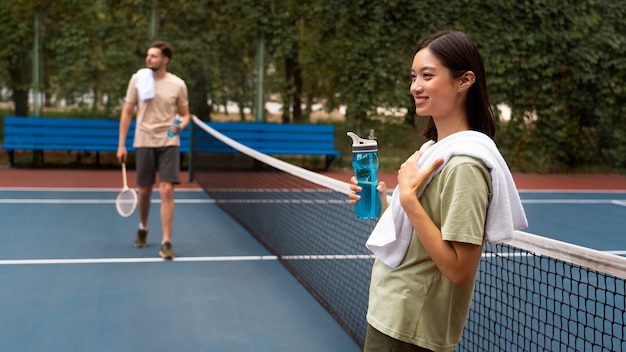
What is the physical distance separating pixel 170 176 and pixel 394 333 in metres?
4.68

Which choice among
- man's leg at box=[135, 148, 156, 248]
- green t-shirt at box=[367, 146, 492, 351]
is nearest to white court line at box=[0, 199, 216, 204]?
man's leg at box=[135, 148, 156, 248]

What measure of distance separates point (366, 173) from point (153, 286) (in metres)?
3.69

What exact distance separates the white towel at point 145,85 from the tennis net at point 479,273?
1077 millimetres

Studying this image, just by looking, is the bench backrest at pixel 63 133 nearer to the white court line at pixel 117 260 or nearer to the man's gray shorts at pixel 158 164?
the man's gray shorts at pixel 158 164

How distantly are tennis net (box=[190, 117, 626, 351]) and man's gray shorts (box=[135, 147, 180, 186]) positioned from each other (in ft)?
2.46

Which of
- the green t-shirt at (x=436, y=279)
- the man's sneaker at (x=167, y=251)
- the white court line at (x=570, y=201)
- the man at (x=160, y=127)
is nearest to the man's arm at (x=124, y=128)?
the man at (x=160, y=127)

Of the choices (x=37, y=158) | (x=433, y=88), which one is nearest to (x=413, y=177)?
(x=433, y=88)

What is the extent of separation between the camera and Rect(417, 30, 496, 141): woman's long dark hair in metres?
1.82

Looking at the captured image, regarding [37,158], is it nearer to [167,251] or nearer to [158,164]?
[158,164]

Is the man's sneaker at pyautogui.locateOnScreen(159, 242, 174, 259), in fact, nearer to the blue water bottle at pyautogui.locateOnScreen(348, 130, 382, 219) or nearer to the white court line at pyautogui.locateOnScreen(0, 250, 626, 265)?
the white court line at pyautogui.locateOnScreen(0, 250, 626, 265)

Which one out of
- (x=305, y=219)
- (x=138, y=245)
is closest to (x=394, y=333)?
(x=138, y=245)

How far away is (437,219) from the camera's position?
1.80 m

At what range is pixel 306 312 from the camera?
488cm

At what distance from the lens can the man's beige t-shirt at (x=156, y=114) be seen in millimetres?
6434
